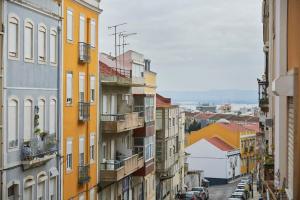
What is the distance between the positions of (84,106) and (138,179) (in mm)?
13031

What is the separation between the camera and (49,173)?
25250 mm

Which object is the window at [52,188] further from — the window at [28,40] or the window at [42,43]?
the window at [28,40]

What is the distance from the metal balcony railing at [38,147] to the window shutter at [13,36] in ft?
11.7

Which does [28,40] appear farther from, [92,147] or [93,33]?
[92,147]

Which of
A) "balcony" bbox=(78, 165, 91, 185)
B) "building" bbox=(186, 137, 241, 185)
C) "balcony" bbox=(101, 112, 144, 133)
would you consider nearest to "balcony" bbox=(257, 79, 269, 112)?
Answer: "balcony" bbox=(101, 112, 144, 133)

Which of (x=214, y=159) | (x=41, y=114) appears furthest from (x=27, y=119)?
(x=214, y=159)

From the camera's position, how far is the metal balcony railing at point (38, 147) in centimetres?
2202

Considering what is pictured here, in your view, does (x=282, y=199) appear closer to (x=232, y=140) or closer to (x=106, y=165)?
(x=106, y=165)

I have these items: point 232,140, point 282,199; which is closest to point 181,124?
point 232,140

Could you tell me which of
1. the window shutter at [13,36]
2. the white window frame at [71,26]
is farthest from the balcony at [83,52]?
the window shutter at [13,36]

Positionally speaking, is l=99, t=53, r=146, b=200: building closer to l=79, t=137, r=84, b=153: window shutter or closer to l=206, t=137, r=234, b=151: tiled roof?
l=79, t=137, r=84, b=153: window shutter

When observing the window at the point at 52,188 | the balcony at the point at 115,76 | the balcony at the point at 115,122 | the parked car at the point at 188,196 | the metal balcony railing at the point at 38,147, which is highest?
the balcony at the point at 115,76

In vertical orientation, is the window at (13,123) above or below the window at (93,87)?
below

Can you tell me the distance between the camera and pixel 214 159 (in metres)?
89.7
